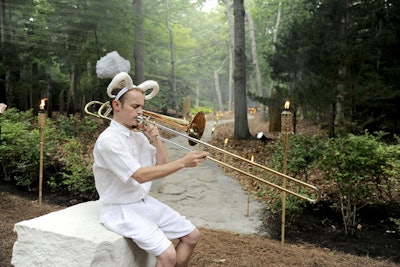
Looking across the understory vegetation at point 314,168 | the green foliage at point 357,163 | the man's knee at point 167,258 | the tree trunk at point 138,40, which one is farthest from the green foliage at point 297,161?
the tree trunk at point 138,40

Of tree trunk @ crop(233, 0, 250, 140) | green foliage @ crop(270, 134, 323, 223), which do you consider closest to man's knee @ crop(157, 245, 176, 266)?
green foliage @ crop(270, 134, 323, 223)

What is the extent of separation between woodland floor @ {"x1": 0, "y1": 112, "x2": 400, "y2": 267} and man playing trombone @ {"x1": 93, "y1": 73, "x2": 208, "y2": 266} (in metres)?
1.02

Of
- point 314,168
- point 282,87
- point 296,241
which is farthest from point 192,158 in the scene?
point 282,87

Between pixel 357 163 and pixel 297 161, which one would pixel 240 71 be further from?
pixel 357 163

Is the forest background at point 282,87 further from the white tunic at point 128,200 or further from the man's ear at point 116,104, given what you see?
the man's ear at point 116,104

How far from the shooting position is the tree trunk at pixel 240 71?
1100 cm

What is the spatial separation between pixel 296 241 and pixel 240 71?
729cm

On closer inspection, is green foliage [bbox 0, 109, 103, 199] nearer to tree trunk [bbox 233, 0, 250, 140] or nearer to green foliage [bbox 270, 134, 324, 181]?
green foliage [bbox 270, 134, 324, 181]

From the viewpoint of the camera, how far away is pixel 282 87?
11.0m

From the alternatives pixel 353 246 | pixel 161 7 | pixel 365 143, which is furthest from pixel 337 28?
pixel 161 7

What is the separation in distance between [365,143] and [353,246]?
1.36m

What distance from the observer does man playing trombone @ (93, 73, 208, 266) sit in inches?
101

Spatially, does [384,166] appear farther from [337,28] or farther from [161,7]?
[161,7]

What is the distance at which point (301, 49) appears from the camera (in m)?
11.7
